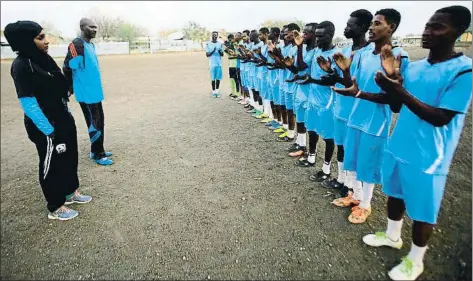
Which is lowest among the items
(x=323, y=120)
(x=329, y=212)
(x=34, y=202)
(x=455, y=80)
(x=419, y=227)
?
(x=34, y=202)

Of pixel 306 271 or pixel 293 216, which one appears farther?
pixel 293 216

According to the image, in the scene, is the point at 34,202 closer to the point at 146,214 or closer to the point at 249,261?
the point at 146,214

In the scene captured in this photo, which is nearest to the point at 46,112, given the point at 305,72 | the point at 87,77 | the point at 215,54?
the point at 87,77

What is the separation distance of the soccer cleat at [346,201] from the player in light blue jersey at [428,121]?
0.98 m

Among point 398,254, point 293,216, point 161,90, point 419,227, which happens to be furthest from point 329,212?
point 161,90

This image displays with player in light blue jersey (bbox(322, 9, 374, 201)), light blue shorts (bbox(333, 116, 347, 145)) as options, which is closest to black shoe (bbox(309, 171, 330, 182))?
player in light blue jersey (bbox(322, 9, 374, 201))

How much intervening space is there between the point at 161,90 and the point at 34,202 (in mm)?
8225

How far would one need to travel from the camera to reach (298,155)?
183 inches

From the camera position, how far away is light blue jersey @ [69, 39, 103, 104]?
13.6 feet

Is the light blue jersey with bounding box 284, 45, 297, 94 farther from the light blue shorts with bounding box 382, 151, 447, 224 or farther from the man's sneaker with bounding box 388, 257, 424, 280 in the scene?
the man's sneaker with bounding box 388, 257, 424, 280

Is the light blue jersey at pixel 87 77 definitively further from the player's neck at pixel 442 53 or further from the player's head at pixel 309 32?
the player's neck at pixel 442 53

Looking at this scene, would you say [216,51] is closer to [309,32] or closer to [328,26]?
[309,32]

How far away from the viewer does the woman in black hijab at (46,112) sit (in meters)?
2.83

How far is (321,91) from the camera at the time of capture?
3.65 metres
